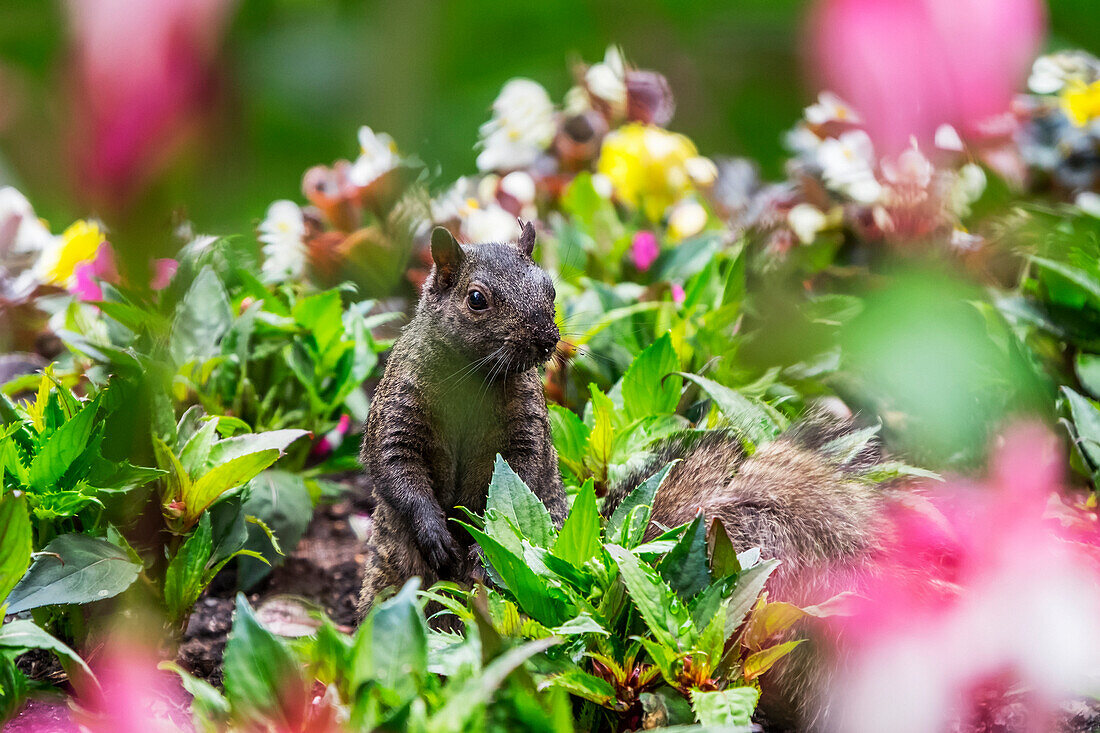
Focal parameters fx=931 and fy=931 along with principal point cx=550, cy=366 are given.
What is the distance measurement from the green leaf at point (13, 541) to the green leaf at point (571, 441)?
107 centimetres

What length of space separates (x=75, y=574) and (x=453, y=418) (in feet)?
2.33

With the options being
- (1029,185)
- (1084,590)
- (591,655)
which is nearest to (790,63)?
(1084,590)

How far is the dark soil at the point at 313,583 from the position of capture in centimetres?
193

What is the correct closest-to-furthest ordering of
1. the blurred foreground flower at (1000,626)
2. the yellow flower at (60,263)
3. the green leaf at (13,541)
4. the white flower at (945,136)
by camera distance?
the white flower at (945,136) < the blurred foreground flower at (1000,626) < the green leaf at (13,541) < the yellow flower at (60,263)

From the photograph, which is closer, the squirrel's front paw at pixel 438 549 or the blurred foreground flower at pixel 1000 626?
the blurred foreground flower at pixel 1000 626

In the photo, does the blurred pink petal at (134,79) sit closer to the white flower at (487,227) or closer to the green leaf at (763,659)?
the green leaf at (763,659)

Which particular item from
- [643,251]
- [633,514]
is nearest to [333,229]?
[643,251]

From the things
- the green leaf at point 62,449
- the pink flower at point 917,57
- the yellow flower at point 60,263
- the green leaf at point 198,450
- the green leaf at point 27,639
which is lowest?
the green leaf at point 198,450

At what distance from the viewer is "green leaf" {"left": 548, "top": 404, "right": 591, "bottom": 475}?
6.93 ft

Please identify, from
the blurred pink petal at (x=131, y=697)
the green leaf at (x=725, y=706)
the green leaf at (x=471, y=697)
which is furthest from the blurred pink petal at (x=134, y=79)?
the green leaf at (x=725, y=706)

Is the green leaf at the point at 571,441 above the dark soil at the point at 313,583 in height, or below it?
above

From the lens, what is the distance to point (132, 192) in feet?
0.99

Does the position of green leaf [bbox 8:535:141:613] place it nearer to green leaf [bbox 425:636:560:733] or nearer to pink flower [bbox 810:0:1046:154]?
green leaf [bbox 425:636:560:733]

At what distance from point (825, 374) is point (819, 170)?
1.77 meters
